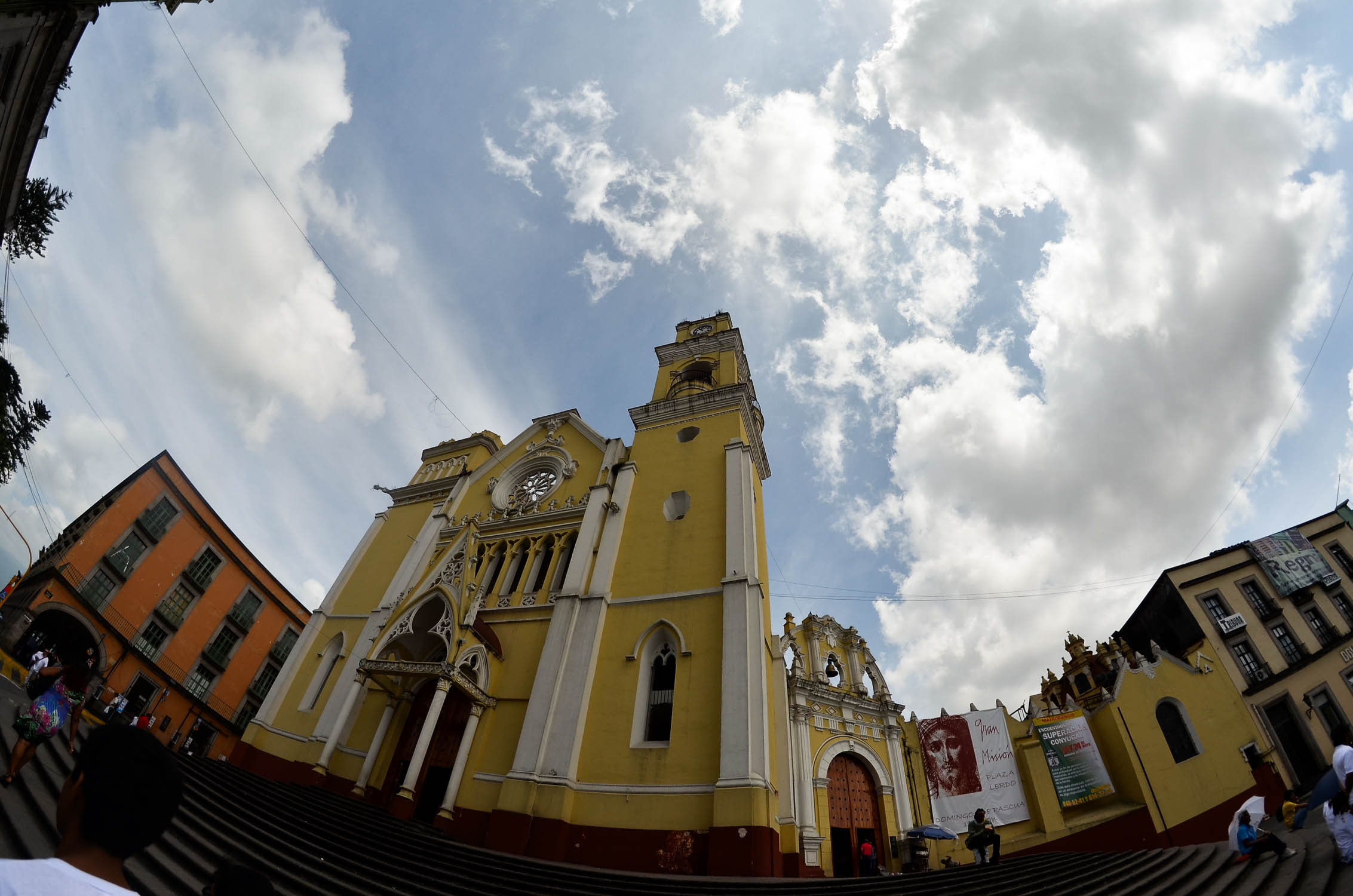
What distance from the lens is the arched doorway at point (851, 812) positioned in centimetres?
1427

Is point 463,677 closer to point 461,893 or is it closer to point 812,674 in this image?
point 461,893

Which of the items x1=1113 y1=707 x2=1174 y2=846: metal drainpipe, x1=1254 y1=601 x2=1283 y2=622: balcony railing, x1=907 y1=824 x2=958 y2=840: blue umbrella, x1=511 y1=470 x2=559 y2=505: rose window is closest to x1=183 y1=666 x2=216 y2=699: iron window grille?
x1=511 y1=470 x2=559 y2=505: rose window

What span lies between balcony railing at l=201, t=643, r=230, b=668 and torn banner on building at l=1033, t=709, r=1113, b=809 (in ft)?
105

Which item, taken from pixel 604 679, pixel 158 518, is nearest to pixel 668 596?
pixel 604 679

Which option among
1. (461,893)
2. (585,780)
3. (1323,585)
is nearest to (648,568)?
(585,780)

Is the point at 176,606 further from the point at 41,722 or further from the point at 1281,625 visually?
the point at 1281,625

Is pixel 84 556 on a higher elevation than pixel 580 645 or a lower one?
higher

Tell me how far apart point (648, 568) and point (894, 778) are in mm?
9135

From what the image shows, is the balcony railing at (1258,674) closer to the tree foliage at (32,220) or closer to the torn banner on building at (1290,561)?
the torn banner on building at (1290,561)

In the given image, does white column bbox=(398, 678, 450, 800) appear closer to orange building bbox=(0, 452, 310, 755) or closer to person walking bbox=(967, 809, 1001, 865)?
person walking bbox=(967, 809, 1001, 865)

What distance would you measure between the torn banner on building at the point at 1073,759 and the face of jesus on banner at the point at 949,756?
1943 millimetres

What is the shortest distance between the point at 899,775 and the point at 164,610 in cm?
2858

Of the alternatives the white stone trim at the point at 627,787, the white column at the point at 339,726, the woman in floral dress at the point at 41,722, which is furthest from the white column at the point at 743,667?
the woman in floral dress at the point at 41,722

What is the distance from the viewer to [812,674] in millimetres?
17172
